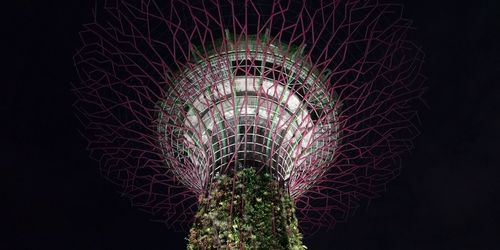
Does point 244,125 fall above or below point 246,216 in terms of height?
above

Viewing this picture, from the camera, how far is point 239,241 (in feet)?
48.2

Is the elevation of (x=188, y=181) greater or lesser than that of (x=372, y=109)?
lesser

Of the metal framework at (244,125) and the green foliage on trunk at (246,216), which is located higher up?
the metal framework at (244,125)

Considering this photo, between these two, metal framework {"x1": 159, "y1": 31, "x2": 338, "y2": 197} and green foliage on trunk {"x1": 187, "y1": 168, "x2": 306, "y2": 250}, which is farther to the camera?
metal framework {"x1": 159, "y1": 31, "x2": 338, "y2": 197}

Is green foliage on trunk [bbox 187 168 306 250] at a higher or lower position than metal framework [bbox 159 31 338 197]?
lower

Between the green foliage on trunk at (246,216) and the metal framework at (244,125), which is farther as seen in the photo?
the metal framework at (244,125)

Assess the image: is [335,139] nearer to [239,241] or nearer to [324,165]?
[324,165]

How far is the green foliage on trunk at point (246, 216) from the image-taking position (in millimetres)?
14883

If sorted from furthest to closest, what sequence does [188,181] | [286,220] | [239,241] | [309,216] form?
[309,216], [188,181], [286,220], [239,241]

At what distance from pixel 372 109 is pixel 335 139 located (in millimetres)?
1600

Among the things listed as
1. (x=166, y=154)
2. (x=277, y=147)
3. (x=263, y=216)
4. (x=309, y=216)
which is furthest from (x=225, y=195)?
(x=309, y=216)

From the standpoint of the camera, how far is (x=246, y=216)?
15.3 meters

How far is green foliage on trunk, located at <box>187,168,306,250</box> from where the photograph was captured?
1488 cm

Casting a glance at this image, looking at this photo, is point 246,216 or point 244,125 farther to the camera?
point 244,125
